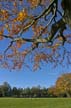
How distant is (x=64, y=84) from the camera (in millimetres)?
135875

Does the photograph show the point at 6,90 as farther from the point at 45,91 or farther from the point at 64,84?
the point at 64,84

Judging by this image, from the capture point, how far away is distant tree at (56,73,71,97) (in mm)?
131500

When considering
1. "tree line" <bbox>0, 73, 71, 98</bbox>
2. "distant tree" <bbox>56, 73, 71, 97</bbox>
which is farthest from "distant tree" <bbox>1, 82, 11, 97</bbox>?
"distant tree" <bbox>56, 73, 71, 97</bbox>

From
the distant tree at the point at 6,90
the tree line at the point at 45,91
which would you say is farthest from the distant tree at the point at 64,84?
the distant tree at the point at 6,90

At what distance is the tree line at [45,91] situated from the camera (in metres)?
134

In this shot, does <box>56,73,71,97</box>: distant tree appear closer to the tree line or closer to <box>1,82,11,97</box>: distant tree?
the tree line

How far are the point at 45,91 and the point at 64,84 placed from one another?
86.9ft

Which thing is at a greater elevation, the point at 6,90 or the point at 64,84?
the point at 6,90

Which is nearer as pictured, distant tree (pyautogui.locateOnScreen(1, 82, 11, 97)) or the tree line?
the tree line

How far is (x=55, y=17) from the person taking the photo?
46.9 feet

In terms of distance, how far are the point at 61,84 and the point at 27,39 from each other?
129m

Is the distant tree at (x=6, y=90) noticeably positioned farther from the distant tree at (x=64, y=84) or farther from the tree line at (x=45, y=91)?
the distant tree at (x=64, y=84)

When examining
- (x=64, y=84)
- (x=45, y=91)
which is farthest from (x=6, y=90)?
(x=64, y=84)

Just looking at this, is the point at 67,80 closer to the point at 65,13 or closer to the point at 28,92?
the point at 28,92
